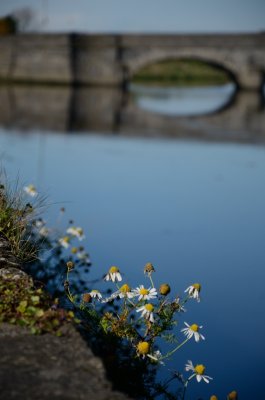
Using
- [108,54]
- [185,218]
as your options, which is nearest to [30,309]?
[185,218]

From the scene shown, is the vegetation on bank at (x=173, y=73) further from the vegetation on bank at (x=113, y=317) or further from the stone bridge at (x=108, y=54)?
the vegetation on bank at (x=113, y=317)

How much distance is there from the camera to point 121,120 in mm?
19172

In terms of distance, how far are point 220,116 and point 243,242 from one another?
50.2 feet

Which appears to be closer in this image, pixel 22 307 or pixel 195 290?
pixel 22 307

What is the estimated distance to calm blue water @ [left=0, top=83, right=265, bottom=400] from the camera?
4199 millimetres

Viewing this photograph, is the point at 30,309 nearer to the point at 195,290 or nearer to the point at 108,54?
the point at 195,290

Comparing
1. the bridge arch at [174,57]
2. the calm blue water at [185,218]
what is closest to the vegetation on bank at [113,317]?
the calm blue water at [185,218]

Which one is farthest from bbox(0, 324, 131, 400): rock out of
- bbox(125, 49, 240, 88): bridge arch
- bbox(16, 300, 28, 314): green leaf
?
bbox(125, 49, 240, 88): bridge arch

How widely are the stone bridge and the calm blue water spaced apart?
19094mm

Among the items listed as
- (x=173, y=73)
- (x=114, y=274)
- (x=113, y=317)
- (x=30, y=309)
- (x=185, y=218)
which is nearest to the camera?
(x=30, y=309)

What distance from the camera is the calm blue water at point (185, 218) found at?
13.8 ft

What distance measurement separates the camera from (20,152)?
1208cm

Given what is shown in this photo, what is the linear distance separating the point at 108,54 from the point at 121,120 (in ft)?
52.0

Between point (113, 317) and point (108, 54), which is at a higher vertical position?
point (108, 54)
